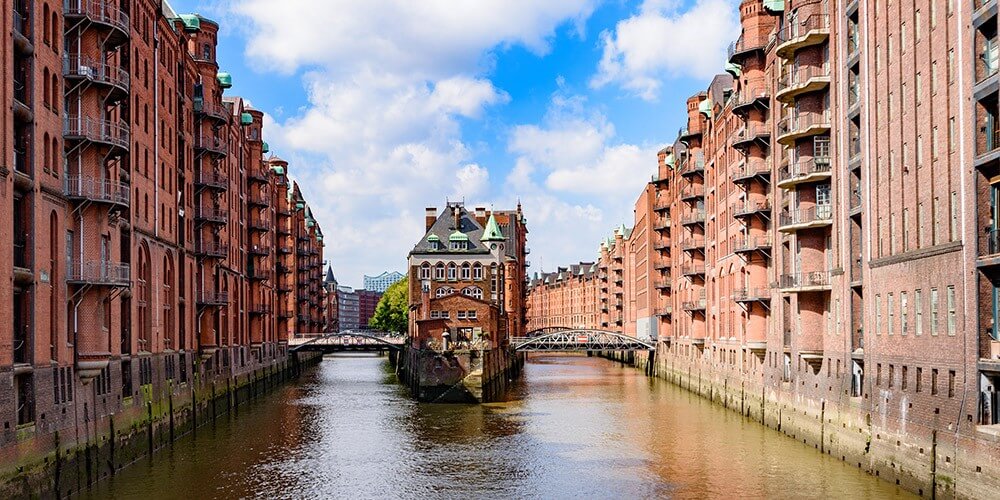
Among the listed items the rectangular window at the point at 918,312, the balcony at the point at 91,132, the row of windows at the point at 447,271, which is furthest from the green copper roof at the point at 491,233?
the rectangular window at the point at 918,312

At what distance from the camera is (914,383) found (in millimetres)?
33625

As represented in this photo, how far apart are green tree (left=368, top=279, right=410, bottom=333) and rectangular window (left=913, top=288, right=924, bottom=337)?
118263mm

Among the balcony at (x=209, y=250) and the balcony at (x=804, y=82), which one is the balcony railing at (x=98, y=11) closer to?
the balcony at (x=209, y=250)

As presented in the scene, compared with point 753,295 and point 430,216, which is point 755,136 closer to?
point 753,295

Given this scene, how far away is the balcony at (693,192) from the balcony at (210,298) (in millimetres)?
36864

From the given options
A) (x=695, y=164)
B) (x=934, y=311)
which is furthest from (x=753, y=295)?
(x=695, y=164)

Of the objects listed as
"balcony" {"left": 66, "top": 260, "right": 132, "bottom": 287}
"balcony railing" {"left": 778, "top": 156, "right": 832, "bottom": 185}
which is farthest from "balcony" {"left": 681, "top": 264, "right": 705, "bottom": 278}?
"balcony" {"left": 66, "top": 260, "right": 132, "bottom": 287}

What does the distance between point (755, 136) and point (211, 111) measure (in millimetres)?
31148

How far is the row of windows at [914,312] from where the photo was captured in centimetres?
3106

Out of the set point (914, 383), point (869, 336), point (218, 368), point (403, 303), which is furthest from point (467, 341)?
point (403, 303)

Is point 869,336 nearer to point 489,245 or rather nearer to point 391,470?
point 391,470

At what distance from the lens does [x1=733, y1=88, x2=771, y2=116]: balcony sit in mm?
55281

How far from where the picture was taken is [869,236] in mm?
38969

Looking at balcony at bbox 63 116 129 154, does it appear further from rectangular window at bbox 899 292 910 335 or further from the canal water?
rectangular window at bbox 899 292 910 335
